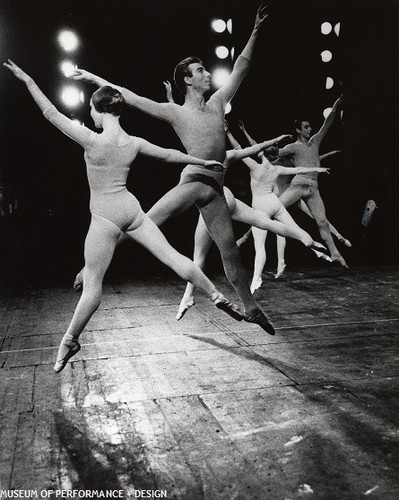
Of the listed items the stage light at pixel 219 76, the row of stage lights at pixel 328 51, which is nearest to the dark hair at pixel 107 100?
the stage light at pixel 219 76

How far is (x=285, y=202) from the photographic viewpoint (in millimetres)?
7438

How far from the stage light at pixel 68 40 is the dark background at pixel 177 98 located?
0.10m

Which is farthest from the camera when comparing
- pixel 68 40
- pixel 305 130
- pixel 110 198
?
pixel 68 40

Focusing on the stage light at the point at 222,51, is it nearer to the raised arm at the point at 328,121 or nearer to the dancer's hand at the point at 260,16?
the raised arm at the point at 328,121

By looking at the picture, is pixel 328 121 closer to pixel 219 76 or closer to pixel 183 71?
pixel 219 76

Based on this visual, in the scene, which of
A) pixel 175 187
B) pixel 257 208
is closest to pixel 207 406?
pixel 175 187

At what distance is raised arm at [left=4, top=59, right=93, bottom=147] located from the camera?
3295 millimetres

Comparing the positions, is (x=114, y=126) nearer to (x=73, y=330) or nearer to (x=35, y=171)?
(x=73, y=330)

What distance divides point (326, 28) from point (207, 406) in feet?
27.9

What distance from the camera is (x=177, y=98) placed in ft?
36.7

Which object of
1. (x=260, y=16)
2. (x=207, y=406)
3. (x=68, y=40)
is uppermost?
(x=68, y=40)

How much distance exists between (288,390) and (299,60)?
7.87m

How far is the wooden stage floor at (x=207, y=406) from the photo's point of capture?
267 cm

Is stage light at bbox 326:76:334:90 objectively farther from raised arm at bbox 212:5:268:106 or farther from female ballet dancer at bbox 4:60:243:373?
female ballet dancer at bbox 4:60:243:373
